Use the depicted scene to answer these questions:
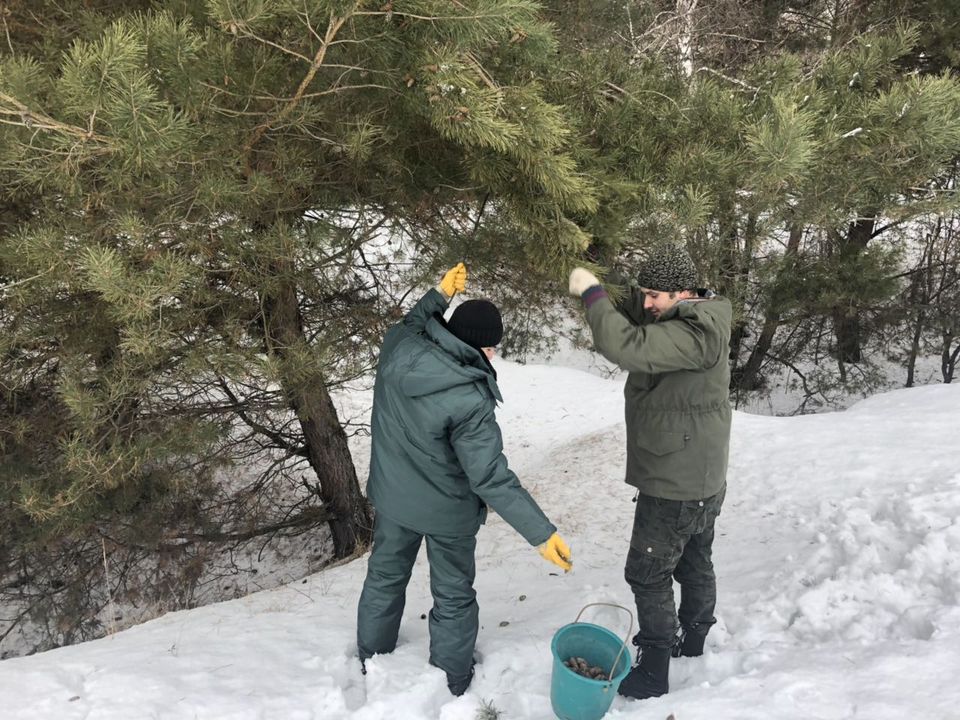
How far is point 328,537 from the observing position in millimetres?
6613

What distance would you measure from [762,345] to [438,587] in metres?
8.48

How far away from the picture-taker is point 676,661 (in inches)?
95.8

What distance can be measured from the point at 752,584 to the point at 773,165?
84.3 inches

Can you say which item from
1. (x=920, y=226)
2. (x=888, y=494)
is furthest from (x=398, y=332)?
(x=920, y=226)

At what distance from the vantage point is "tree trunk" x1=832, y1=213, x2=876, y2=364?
7359mm

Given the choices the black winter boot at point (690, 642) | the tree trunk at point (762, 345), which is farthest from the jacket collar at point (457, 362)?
the tree trunk at point (762, 345)

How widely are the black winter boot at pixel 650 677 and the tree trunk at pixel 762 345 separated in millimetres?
6610

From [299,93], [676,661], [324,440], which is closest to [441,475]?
[676,661]

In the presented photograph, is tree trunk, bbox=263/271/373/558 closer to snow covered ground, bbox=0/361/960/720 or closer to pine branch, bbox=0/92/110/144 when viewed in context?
snow covered ground, bbox=0/361/960/720

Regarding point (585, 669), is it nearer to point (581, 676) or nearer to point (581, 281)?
point (581, 676)

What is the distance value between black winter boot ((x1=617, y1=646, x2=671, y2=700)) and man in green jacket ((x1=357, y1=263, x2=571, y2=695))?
20.8 inches

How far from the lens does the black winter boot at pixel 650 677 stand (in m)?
2.21

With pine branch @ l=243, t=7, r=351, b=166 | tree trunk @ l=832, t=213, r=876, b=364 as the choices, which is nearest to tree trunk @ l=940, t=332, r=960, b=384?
tree trunk @ l=832, t=213, r=876, b=364

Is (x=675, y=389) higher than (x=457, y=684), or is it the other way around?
(x=675, y=389)
